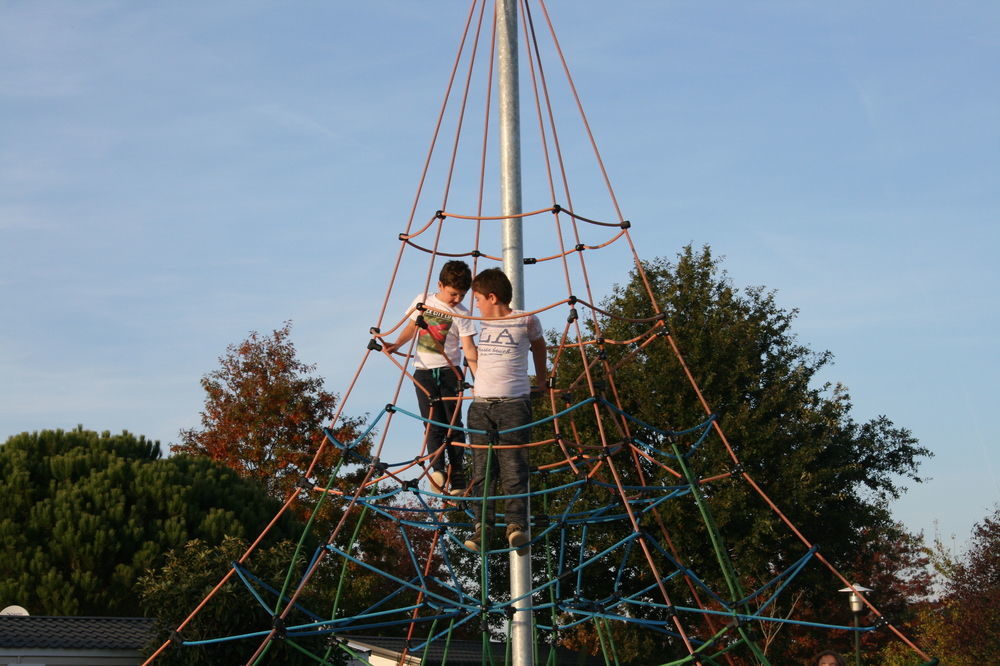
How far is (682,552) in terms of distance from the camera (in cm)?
2167

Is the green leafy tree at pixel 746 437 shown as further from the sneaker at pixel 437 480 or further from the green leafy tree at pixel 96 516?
the sneaker at pixel 437 480

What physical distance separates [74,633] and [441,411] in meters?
9.24

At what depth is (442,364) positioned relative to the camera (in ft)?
24.5

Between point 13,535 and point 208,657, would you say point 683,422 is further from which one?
point 13,535

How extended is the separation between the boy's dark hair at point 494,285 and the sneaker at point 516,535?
1.27 meters

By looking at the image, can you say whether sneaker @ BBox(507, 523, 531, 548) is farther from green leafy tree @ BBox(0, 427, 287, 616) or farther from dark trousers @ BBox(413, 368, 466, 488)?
green leafy tree @ BBox(0, 427, 287, 616)

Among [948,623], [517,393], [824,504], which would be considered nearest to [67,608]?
[824,504]

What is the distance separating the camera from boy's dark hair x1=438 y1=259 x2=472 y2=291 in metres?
7.15

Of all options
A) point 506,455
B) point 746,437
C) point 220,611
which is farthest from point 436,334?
point 746,437

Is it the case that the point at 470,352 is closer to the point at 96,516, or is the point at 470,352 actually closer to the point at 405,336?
the point at 405,336

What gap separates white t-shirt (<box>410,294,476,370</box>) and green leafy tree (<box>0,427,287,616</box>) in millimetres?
14628

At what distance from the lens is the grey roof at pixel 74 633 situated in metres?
13.8

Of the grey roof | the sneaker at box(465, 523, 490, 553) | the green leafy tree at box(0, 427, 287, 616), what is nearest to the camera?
the sneaker at box(465, 523, 490, 553)

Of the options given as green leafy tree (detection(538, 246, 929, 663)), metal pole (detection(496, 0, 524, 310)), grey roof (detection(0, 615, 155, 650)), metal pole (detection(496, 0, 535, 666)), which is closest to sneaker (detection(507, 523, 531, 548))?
metal pole (detection(496, 0, 535, 666))
